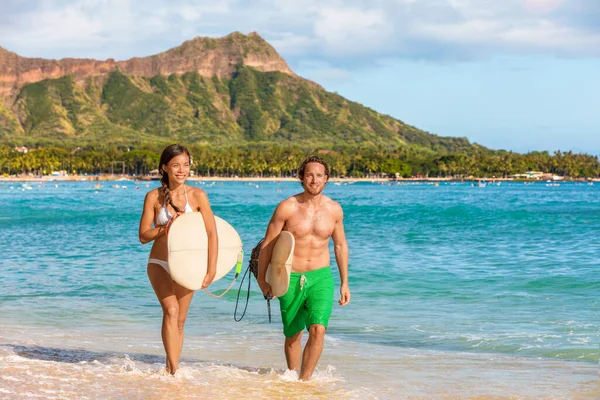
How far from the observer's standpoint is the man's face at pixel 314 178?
6.70 meters

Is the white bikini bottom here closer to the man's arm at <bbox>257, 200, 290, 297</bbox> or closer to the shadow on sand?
the man's arm at <bbox>257, 200, 290, 297</bbox>

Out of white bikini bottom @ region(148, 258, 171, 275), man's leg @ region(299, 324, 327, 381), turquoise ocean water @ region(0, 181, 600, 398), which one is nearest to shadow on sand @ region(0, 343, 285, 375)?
turquoise ocean water @ region(0, 181, 600, 398)

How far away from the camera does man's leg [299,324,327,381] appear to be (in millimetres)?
6715

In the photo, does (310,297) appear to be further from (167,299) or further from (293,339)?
(167,299)

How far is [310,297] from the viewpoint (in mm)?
6723

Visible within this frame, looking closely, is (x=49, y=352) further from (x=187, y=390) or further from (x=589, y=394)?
(x=589, y=394)

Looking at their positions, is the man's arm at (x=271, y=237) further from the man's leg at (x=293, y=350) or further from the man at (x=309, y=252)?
the man's leg at (x=293, y=350)

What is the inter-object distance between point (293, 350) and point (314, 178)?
1.62m

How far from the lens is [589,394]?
7.44m

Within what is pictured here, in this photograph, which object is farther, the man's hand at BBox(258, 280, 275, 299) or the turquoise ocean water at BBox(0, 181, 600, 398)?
the turquoise ocean water at BBox(0, 181, 600, 398)

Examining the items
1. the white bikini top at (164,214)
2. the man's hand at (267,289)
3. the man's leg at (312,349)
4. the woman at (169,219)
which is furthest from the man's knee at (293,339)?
the white bikini top at (164,214)

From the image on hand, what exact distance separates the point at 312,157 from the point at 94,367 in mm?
3076

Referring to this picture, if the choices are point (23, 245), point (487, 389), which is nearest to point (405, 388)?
point (487, 389)

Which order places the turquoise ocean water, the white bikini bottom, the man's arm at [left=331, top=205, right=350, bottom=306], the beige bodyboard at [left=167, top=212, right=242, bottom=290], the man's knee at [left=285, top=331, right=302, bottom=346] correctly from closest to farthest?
the beige bodyboard at [left=167, top=212, right=242, bottom=290], the white bikini bottom, the man's arm at [left=331, top=205, right=350, bottom=306], the man's knee at [left=285, top=331, right=302, bottom=346], the turquoise ocean water
